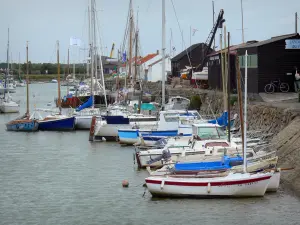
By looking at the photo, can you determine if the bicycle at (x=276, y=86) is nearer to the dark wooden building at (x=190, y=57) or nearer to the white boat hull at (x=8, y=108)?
the white boat hull at (x=8, y=108)

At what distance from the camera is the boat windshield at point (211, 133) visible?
33219 millimetres

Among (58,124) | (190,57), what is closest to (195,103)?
(58,124)

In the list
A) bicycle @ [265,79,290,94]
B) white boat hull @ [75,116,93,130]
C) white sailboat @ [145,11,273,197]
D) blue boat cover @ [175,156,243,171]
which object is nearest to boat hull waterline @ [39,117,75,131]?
white boat hull @ [75,116,93,130]

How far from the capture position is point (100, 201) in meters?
26.2

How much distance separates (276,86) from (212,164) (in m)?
21.7

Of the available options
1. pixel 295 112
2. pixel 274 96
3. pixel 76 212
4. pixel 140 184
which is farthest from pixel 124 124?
pixel 76 212

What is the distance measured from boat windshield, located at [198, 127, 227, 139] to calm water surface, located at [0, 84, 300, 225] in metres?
3.75

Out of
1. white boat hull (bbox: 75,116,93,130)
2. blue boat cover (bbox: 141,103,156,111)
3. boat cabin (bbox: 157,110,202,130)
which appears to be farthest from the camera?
blue boat cover (bbox: 141,103,156,111)

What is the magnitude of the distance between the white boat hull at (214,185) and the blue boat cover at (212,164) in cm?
148

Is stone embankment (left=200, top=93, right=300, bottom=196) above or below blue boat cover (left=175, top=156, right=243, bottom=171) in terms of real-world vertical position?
above

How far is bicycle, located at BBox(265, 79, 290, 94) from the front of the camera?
4747 centimetres

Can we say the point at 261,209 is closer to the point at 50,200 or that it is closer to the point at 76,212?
the point at 76,212

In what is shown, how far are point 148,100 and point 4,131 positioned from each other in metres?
18.0

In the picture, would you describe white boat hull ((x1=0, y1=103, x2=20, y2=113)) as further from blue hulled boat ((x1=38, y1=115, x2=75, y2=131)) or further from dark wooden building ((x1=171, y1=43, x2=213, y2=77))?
dark wooden building ((x1=171, y1=43, x2=213, y2=77))
